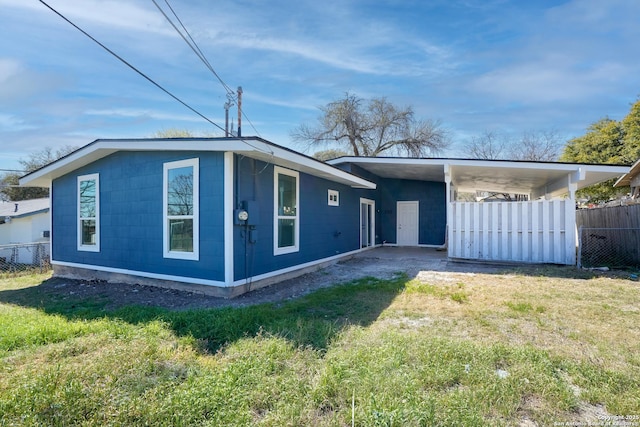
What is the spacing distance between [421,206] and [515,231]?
5472 millimetres

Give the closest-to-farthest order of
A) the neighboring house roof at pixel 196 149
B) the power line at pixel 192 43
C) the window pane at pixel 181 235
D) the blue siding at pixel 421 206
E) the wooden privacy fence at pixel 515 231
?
the power line at pixel 192 43, the neighboring house roof at pixel 196 149, the window pane at pixel 181 235, the wooden privacy fence at pixel 515 231, the blue siding at pixel 421 206

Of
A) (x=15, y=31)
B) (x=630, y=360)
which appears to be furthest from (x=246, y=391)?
(x=15, y=31)

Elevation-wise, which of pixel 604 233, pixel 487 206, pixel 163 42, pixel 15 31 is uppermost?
pixel 163 42

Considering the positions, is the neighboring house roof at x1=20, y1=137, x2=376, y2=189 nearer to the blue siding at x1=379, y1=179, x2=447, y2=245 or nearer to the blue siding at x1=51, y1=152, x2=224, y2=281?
the blue siding at x1=51, y1=152, x2=224, y2=281

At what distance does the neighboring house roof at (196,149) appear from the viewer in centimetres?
542

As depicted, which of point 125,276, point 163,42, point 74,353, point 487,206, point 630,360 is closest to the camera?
point 630,360

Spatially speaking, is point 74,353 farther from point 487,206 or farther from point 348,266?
point 487,206

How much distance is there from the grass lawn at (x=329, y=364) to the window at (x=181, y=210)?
1451 millimetres

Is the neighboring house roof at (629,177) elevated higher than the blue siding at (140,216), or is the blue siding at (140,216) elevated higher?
the neighboring house roof at (629,177)

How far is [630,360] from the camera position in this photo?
2.94 m

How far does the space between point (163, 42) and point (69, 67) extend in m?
2.03

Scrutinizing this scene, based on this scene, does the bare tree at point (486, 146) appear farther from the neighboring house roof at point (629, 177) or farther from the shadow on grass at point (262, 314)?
the shadow on grass at point (262, 314)

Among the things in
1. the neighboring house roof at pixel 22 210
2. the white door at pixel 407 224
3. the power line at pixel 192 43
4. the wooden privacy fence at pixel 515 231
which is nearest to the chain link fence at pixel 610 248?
the wooden privacy fence at pixel 515 231

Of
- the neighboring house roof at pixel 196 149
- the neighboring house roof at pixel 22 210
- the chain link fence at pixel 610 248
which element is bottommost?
the chain link fence at pixel 610 248
